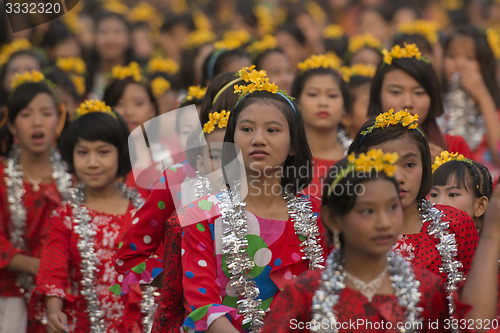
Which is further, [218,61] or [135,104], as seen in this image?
[135,104]

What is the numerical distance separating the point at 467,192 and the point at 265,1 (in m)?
10.4

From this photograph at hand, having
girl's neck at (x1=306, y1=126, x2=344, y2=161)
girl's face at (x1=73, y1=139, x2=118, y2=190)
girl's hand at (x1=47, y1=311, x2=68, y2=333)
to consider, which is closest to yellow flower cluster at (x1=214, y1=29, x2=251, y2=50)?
girl's neck at (x1=306, y1=126, x2=344, y2=161)

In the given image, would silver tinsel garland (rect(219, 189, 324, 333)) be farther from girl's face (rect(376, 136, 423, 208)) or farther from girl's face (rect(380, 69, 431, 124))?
girl's face (rect(380, 69, 431, 124))

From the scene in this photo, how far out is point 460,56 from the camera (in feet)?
26.0

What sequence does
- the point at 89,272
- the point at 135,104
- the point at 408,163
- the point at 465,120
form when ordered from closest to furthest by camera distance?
1. the point at 408,163
2. the point at 89,272
3. the point at 135,104
4. the point at 465,120

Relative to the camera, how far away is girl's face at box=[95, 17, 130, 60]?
10.6 metres

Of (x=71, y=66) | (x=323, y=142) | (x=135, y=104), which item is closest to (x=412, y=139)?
(x=323, y=142)

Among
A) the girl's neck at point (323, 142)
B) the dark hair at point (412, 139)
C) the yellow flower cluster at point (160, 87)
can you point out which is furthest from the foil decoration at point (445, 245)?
the yellow flower cluster at point (160, 87)

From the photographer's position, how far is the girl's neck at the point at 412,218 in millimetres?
4297

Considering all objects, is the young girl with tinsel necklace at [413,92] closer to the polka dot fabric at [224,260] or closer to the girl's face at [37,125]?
the polka dot fabric at [224,260]

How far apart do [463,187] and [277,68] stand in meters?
3.14

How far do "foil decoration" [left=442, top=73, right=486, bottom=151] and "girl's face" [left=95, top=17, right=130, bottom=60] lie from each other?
4658mm

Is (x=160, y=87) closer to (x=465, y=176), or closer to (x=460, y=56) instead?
(x=460, y=56)

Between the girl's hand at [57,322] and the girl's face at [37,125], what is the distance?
5.24ft
